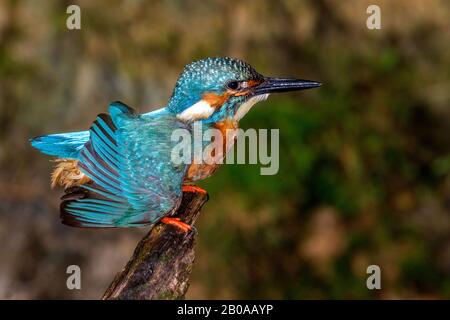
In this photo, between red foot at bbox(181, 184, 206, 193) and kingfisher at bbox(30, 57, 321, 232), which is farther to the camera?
red foot at bbox(181, 184, 206, 193)

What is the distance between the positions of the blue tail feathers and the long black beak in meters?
0.95

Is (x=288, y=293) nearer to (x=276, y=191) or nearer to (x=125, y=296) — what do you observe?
(x=276, y=191)

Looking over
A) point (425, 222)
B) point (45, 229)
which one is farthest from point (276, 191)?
point (45, 229)

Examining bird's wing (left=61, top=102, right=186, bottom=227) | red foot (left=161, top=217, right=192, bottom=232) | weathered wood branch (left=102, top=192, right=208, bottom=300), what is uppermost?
bird's wing (left=61, top=102, right=186, bottom=227)

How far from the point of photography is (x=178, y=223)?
13.9ft

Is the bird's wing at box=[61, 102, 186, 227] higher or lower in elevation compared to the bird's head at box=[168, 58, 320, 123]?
lower

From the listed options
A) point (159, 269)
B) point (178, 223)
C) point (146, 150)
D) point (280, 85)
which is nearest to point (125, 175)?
point (146, 150)

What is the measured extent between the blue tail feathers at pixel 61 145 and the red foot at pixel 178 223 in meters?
0.61

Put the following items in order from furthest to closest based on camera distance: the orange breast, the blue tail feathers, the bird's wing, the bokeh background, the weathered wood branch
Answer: the bokeh background → the blue tail feathers → the orange breast → the bird's wing → the weathered wood branch

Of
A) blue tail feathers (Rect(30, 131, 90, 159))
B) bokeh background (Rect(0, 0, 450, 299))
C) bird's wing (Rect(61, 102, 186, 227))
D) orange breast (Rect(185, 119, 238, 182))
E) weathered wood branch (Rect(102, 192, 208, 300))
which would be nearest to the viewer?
weathered wood branch (Rect(102, 192, 208, 300))

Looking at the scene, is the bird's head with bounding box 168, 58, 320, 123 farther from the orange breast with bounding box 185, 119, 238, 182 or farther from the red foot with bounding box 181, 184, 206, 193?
the red foot with bounding box 181, 184, 206, 193

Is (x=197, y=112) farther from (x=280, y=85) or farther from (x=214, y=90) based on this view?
(x=280, y=85)

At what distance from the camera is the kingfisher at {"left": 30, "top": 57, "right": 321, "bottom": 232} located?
4207 millimetres

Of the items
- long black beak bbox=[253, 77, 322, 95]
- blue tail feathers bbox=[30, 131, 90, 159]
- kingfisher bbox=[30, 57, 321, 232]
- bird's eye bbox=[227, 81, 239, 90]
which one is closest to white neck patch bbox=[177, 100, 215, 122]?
kingfisher bbox=[30, 57, 321, 232]
